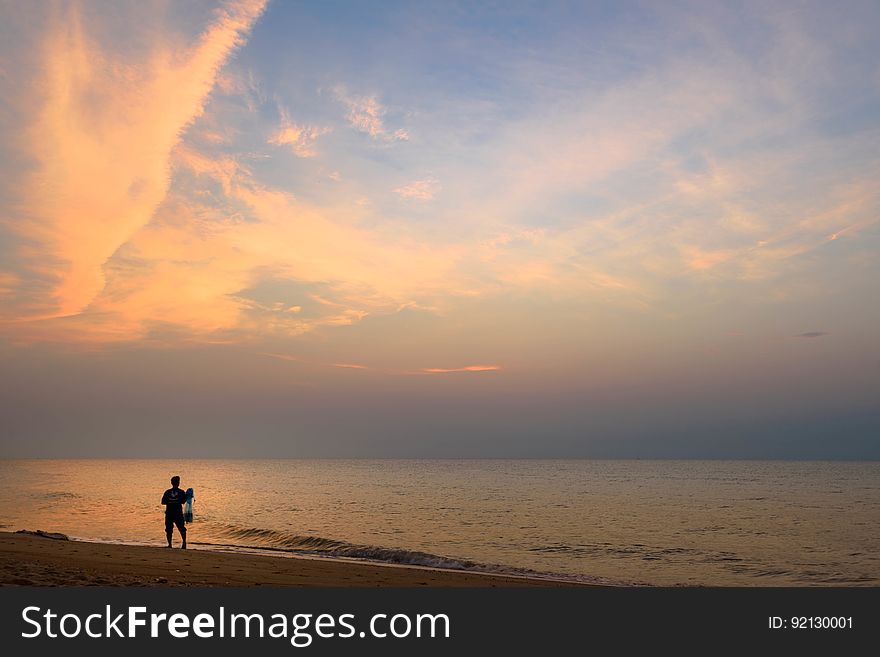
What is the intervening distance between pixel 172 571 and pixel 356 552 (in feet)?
57.6

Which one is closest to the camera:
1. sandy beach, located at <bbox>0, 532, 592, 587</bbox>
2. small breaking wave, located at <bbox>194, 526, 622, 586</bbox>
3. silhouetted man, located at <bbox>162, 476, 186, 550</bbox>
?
sandy beach, located at <bbox>0, 532, 592, 587</bbox>

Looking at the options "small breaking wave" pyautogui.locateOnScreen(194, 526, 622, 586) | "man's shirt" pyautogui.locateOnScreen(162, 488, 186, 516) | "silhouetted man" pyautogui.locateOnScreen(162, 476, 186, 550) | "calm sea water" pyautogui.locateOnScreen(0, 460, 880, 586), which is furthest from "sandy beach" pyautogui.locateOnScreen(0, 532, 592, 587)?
"calm sea water" pyautogui.locateOnScreen(0, 460, 880, 586)

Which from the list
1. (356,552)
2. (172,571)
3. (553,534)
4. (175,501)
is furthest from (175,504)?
(553,534)

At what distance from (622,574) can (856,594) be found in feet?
49.3

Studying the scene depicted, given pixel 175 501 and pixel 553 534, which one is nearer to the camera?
pixel 175 501

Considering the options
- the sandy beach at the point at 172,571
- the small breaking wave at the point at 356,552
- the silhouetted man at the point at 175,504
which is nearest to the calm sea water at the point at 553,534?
the small breaking wave at the point at 356,552

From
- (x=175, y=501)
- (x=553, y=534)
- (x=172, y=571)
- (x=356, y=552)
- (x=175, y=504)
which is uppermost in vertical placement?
(x=175, y=501)

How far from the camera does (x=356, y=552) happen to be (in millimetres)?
33281

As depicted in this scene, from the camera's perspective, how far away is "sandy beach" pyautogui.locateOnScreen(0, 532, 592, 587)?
14336 millimetres

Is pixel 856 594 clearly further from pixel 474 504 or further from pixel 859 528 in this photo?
pixel 474 504

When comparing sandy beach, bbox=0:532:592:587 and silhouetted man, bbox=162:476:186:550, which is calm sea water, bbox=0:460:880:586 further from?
silhouetted man, bbox=162:476:186:550

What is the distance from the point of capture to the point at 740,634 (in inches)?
428

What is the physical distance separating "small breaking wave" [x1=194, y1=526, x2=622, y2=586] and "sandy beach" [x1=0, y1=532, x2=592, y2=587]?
2865 mm

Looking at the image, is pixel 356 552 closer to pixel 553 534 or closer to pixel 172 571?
pixel 553 534
